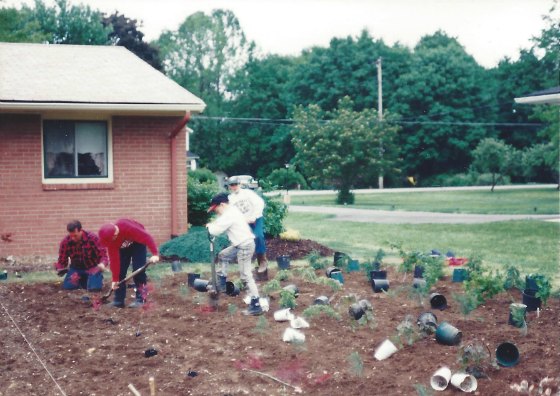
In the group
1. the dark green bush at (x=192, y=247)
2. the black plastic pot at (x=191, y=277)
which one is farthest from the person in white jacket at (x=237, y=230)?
the dark green bush at (x=192, y=247)

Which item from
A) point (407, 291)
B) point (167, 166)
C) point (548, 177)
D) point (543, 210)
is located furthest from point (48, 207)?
point (548, 177)

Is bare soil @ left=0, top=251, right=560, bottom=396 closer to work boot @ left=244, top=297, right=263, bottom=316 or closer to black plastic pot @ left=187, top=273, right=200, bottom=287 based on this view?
work boot @ left=244, top=297, right=263, bottom=316

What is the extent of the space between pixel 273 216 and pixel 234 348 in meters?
7.91

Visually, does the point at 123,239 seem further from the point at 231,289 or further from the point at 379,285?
the point at 379,285

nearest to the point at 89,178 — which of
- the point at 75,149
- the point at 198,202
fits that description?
the point at 75,149

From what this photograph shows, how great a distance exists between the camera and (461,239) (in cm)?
1658

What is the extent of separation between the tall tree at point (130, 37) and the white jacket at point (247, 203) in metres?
39.2

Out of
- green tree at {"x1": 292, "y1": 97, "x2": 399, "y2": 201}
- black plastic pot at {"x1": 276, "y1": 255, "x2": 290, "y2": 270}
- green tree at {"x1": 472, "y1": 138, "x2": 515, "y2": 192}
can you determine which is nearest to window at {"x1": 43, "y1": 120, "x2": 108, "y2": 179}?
black plastic pot at {"x1": 276, "y1": 255, "x2": 290, "y2": 270}

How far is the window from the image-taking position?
13.5m

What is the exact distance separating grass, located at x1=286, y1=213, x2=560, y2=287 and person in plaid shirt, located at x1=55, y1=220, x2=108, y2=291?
4473 mm

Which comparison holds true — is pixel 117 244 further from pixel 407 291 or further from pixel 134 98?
pixel 134 98

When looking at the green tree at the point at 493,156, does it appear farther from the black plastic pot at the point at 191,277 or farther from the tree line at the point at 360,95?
the black plastic pot at the point at 191,277

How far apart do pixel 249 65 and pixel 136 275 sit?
59.4 metres

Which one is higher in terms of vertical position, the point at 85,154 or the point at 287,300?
the point at 85,154
